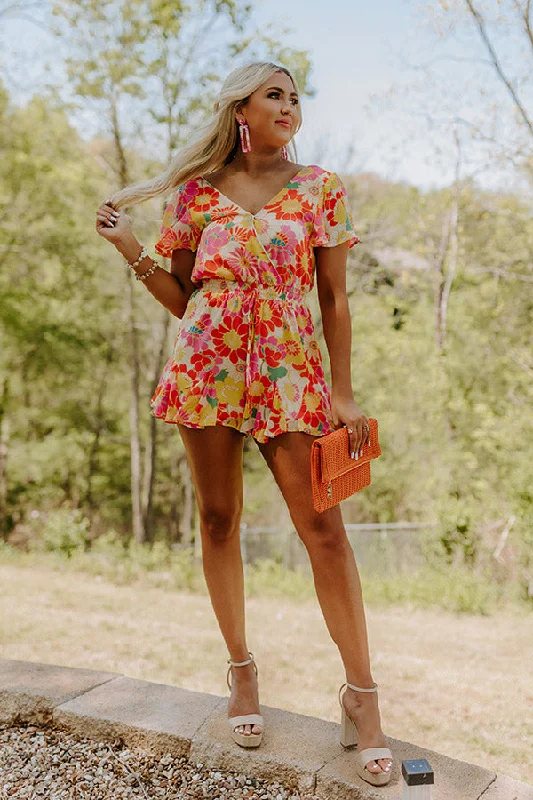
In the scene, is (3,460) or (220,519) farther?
(3,460)

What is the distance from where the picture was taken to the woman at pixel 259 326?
2105 millimetres

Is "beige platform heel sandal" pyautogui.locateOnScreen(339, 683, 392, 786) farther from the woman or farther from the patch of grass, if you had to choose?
the patch of grass

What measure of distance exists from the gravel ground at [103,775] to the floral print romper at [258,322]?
963 millimetres

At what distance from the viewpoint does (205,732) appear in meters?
2.26

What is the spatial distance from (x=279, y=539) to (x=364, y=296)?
20.6ft

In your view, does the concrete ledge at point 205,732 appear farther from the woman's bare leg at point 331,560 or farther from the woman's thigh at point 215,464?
the woman's thigh at point 215,464

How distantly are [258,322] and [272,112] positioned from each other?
2.00 ft

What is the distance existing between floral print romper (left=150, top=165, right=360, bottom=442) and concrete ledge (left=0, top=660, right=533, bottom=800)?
0.90m

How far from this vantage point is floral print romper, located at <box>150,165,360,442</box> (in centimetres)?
211

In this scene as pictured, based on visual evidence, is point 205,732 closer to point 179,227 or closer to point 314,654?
point 179,227

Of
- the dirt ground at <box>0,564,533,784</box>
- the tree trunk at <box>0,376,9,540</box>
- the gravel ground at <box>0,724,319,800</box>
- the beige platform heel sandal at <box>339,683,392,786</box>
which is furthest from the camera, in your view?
the tree trunk at <box>0,376,9,540</box>

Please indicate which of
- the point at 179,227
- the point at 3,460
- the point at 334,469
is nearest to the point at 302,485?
the point at 334,469

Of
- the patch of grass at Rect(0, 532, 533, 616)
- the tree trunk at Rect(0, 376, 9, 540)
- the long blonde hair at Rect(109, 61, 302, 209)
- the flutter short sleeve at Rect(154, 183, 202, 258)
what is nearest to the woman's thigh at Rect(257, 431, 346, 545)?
the flutter short sleeve at Rect(154, 183, 202, 258)

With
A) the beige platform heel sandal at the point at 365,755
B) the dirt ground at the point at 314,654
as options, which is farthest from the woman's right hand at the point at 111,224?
the dirt ground at the point at 314,654
